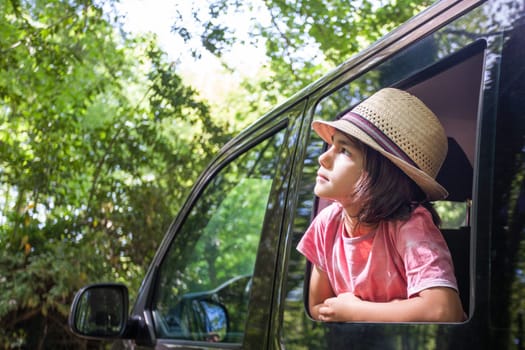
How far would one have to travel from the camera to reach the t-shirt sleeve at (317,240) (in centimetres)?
183

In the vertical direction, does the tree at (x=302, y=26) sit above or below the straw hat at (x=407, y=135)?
above

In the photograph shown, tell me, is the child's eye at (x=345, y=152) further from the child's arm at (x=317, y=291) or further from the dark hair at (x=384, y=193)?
the child's arm at (x=317, y=291)

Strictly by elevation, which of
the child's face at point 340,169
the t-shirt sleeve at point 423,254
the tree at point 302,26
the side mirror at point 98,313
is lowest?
the side mirror at point 98,313

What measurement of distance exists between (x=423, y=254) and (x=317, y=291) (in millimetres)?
402

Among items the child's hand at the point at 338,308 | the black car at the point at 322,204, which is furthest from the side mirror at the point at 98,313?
the child's hand at the point at 338,308

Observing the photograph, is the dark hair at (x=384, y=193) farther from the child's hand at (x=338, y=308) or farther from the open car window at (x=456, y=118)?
the child's hand at (x=338, y=308)

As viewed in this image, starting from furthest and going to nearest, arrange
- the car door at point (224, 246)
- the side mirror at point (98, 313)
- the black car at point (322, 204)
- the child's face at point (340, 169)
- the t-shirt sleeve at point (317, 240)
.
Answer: the side mirror at point (98, 313) < the car door at point (224, 246) < the t-shirt sleeve at point (317, 240) < the child's face at point (340, 169) < the black car at point (322, 204)

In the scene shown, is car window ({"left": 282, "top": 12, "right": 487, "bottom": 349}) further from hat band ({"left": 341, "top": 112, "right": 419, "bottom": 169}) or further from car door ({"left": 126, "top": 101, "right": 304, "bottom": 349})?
car door ({"left": 126, "top": 101, "right": 304, "bottom": 349})

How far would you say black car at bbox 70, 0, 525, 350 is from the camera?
123 cm

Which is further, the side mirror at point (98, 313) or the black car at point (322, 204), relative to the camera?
the side mirror at point (98, 313)

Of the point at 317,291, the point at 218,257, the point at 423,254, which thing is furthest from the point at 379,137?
the point at 218,257

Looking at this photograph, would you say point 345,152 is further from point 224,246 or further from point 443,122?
point 224,246

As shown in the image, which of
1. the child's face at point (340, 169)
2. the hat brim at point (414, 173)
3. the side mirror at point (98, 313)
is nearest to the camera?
the hat brim at point (414, 173)

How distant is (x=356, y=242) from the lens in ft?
5.47
